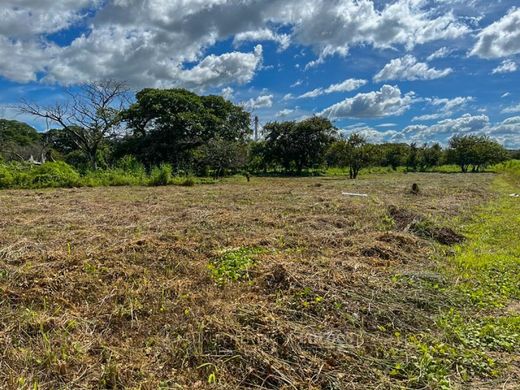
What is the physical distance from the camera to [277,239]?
6121 millimetres

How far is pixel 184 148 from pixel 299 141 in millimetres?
12230

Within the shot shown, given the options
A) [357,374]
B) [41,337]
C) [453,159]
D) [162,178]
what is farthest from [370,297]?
[453,159]

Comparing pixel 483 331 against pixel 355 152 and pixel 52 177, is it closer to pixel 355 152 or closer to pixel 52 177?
pixel 52 177

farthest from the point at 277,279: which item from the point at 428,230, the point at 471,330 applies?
the point at 428,230

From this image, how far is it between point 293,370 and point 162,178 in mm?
18012

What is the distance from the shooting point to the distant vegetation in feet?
64.3

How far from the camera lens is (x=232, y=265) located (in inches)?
187

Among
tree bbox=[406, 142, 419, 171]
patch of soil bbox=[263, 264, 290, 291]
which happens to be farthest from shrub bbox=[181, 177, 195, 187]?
tree bbox=[406, 142, 419, 171]

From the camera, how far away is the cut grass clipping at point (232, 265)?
14.2 ft

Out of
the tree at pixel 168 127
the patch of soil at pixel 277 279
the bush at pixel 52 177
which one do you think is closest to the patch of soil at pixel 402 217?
the patch of soil at pixel 277 279

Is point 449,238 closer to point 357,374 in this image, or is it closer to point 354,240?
point 354,240

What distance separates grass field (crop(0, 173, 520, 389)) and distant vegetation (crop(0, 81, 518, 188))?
44.6 ft

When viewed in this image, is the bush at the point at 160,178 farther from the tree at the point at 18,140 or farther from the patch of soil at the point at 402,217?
the tree at the point at 18,140

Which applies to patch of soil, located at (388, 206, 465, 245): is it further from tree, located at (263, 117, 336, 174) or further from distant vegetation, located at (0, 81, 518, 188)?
tree, located at (263, 117, 336, 174)
